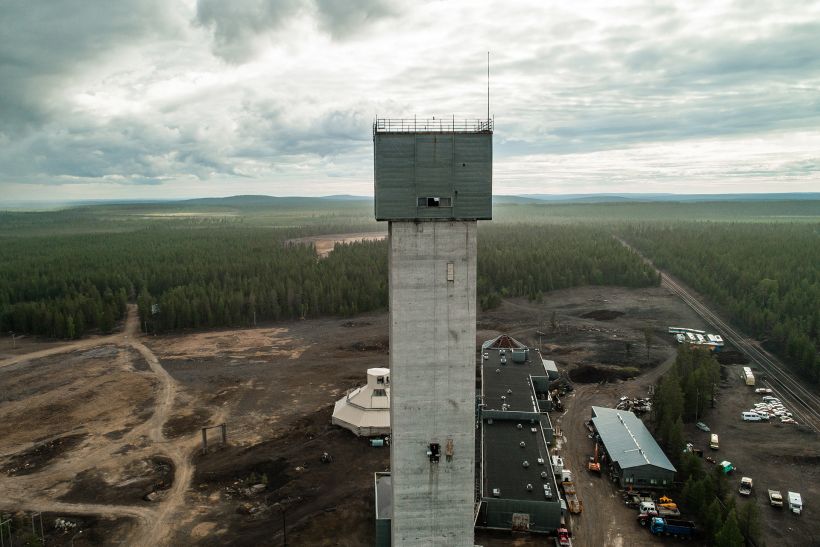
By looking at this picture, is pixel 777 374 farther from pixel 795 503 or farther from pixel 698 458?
pixel 698 458

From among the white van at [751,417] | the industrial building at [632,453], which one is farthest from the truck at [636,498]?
the white van at [751,417]

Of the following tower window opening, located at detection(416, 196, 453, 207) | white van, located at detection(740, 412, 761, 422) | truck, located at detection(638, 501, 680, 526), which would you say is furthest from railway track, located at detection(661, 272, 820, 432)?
tower window opening, located at detection(416, 196, 453, 207)

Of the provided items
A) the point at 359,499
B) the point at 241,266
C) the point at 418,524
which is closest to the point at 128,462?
the point at 359,499

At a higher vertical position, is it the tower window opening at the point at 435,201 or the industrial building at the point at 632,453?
the tower window opening at the point at 435,201

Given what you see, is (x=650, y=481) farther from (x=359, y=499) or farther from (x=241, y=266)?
(x=241, y=266)

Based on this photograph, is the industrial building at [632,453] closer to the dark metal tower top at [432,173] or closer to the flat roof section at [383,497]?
the flat roof section at [383,497]
